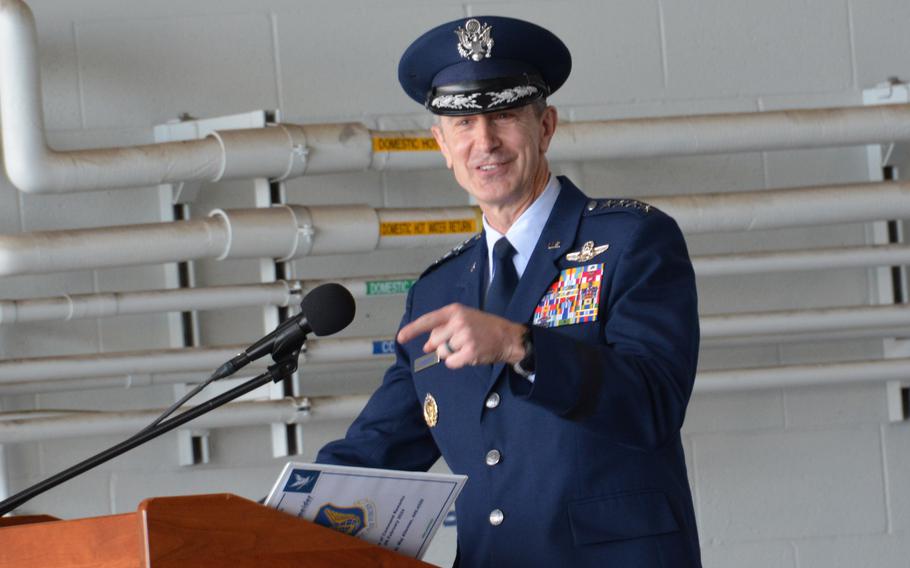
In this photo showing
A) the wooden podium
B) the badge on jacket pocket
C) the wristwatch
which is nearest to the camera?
the wooden podium

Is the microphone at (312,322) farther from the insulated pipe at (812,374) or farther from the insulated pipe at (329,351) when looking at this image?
the insulated pipe at (812,374)

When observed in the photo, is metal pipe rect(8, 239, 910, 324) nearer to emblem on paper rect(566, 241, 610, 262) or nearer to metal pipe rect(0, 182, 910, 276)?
metal pipe rect(0, 182, 910, 276)

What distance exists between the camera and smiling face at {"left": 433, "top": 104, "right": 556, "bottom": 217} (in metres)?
1.61

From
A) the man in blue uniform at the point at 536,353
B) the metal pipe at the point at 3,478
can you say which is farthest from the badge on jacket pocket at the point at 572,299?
the metal pipe at the point at 3,478

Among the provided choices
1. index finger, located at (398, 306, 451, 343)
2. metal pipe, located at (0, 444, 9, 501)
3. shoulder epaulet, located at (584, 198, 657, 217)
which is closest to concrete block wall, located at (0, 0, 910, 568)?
metal pipe, located at (0, 444, 9, 501)

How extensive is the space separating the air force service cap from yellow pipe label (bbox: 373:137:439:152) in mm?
1070

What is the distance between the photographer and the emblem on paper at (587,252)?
1.52m

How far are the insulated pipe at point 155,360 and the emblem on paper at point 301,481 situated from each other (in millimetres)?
1469

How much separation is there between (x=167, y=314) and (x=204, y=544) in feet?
5.81

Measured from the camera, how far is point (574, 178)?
3.00 meters

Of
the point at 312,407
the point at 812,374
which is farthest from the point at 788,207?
the point at 312,407

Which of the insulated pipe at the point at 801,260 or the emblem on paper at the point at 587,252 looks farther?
the insulated pipe at the point at 801,260

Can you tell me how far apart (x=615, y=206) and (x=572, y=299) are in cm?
14

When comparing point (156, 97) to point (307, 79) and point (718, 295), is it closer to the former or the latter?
point (307, 79)
